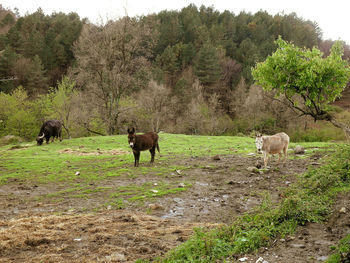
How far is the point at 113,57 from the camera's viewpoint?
33375 mm

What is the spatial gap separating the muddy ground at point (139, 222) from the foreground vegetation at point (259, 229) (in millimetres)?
208

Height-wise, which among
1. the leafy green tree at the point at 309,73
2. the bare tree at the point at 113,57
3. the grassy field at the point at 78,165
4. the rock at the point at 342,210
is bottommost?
the grassy field at the point at 78,165

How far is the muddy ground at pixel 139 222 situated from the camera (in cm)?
514

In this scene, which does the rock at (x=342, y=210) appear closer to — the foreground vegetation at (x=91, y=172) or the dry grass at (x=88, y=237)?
the dry grass at (x=88, y=237)

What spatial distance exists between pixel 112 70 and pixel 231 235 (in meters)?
30.8

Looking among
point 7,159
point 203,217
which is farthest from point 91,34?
point 203,217

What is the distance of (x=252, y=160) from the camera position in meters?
15.0

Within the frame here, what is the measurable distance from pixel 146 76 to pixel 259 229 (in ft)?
100

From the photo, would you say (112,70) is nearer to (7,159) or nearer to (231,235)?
(7,159)

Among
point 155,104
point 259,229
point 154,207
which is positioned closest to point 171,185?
point 154,207

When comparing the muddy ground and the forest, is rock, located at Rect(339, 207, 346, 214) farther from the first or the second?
the forest

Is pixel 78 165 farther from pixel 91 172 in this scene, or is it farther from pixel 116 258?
pixel 116 258

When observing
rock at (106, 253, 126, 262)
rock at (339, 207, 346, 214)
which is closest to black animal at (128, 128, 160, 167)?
rock at (106, 253, 126, 262)

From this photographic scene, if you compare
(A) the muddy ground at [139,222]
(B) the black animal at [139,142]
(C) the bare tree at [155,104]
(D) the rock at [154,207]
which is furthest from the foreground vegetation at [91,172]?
(C) the bare tree at [155,104]
